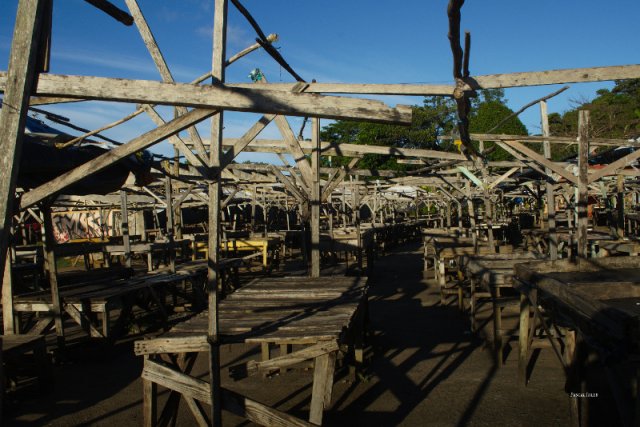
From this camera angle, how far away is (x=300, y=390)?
616 centimetres

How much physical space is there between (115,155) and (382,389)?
4326 millimetres

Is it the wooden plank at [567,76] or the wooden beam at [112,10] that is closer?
the wooden beam at [112,10]

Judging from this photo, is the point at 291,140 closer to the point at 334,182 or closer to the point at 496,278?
the point at 334,182

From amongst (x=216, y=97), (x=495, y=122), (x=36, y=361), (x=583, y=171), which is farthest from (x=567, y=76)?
(x=495, y=122)

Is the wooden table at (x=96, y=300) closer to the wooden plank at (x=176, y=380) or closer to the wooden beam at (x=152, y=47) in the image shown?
the wooden plank at (x=176, y=380)

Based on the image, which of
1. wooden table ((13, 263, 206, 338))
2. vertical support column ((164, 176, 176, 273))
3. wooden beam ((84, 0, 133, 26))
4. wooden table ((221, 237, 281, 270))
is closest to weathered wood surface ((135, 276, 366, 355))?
wooden beam ((84, 0, 133, 26))

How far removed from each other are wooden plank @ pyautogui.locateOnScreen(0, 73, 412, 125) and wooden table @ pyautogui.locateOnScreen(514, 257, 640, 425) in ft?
5.44

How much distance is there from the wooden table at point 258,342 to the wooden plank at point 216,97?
1.94m

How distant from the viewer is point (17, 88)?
2.47 meters

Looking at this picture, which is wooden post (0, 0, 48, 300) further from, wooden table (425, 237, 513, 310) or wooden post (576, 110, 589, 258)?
wooden table (425, 237, 513, 310)

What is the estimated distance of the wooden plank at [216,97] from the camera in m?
2.81

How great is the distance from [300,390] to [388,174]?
591cm

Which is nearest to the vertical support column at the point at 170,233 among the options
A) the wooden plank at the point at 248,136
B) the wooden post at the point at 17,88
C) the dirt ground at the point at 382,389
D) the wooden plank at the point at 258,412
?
the dirt ground at the point at 382,389

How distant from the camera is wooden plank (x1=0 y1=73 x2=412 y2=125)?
2.81 metres
